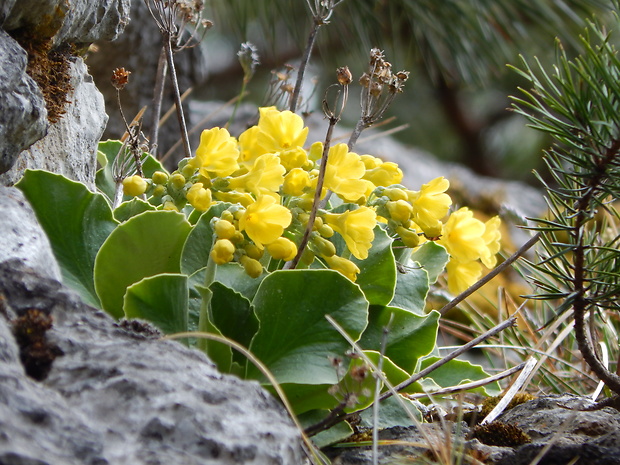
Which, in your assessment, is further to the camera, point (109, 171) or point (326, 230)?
point (109, 171)

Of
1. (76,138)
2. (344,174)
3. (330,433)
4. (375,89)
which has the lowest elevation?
(330,433)

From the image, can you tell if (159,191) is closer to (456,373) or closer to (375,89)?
(375,89)

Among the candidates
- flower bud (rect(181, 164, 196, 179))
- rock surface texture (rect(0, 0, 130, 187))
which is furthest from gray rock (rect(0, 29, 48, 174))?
flower bud (rect(181, 164, 196, 179))

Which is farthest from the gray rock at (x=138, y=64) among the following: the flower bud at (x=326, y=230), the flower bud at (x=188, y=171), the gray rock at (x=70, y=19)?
the flower bud at (x=326, y=230)

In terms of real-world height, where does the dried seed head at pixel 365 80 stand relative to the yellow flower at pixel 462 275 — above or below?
above

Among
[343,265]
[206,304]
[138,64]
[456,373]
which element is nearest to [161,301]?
[206,304]

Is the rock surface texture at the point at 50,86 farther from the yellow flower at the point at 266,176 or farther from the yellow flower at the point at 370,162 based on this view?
the yellow flower at the point at 370,162

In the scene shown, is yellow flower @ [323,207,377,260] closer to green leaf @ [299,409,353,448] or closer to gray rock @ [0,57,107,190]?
green leaf @ [299,409,353,448]
